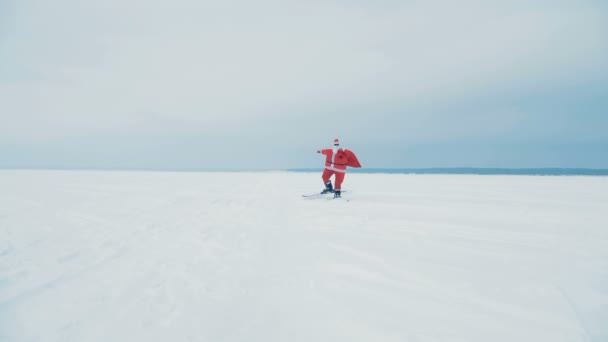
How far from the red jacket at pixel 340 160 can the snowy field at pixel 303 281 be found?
13.7 ft

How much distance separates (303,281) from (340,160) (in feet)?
22.4

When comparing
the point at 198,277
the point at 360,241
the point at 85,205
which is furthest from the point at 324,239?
the point at 85,205

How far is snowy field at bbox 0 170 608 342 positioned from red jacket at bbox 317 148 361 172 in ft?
13.7

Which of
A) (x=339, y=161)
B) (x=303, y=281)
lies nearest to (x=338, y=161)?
(x=339, y=161)

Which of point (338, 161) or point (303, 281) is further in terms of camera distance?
point (338, 161)

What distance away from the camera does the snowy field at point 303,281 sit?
195cm

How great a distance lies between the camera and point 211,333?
6.25ft

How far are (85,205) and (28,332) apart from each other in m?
6.66

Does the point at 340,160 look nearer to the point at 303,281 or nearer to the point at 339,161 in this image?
the point at 339,161

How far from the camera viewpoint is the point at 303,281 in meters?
2.72

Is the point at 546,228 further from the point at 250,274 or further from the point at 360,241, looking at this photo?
the point at 250,274

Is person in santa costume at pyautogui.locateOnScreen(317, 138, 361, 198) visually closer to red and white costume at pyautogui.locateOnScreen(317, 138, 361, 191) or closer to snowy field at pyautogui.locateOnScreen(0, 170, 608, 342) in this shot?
red and white costume at pyautogui.locateOnScreen(317, 138, 361, 191)

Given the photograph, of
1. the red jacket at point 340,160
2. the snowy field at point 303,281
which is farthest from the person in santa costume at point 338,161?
the snowy field at point 303,281

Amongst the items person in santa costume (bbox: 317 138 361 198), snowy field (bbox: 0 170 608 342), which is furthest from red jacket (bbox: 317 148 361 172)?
snowy field (bbox: 0 170 608 342)
